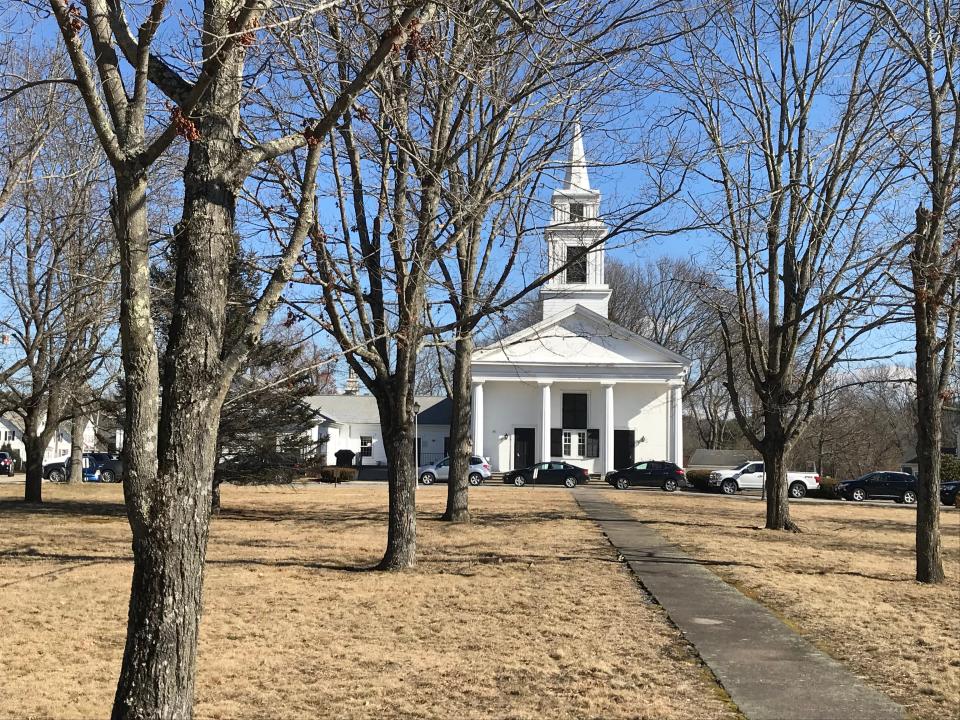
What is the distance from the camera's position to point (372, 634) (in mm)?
8055

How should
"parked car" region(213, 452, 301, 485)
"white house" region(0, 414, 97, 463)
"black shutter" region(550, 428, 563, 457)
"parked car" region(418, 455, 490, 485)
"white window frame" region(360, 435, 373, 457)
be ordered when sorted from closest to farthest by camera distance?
"parked car" region(213, 452, 301, 485), "parked car" region(418, 455, 490, 485), "black shutter" region(550, 428, 563, 457), "white window frame" region(360, 435, 373, 457), "white house" region(0, 414, 97, 463)

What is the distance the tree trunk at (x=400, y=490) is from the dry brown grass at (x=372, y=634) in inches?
17.6

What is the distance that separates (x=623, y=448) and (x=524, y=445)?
5.41 m

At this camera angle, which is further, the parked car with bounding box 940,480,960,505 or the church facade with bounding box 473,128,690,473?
the church facade with bounding box 473,128,690,473

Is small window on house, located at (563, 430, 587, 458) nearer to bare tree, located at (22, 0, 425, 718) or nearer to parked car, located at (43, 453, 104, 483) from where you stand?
parked car, located at (43, 453, 104, 483)

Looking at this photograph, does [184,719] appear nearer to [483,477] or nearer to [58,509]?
[58,509]

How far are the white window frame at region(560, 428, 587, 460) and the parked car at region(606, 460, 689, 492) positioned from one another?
28.2ft

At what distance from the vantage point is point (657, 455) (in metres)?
48.2

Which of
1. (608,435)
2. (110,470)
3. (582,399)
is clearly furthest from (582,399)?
(110,470)

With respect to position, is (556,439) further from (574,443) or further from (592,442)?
(592,442)

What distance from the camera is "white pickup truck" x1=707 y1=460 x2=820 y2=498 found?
37531mm

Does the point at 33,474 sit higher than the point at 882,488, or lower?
higher

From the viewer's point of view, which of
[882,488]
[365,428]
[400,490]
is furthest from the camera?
[365,428]

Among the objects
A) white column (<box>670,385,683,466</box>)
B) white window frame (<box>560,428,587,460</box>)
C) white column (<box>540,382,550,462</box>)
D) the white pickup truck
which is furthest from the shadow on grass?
white column (<box>670,385,683,466</box>)
